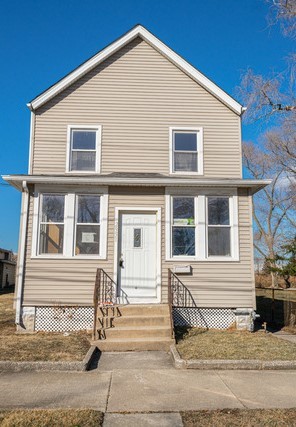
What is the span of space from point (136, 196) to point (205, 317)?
3.53 meters

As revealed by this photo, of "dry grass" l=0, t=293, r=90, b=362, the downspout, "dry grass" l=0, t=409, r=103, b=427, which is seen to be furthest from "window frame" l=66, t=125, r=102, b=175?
"dry grass" l=0, t=409, r=103, b=427

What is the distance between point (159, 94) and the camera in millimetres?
10102

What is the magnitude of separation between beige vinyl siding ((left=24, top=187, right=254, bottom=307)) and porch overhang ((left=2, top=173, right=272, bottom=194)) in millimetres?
581

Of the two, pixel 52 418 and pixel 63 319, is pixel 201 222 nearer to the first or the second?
pixel 63 319

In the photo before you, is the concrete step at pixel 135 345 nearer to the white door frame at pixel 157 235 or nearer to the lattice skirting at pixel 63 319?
the lattice skirting at pixel 63 319

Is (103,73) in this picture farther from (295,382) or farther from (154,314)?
(295,382)

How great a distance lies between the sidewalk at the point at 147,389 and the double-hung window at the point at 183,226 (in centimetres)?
347

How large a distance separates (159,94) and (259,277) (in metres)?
25.0

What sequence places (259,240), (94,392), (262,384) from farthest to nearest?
(259,240) < (262,384) < (94,392)

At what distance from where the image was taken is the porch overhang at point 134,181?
8797mm

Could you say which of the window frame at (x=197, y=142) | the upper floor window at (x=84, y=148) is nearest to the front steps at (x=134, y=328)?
the window frame at (x=197, y=142)

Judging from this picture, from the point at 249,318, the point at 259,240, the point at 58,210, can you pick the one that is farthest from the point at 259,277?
the point at 58,210

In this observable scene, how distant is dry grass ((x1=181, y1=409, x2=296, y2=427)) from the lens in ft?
12.6

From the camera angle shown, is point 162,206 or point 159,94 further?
point 159,94
